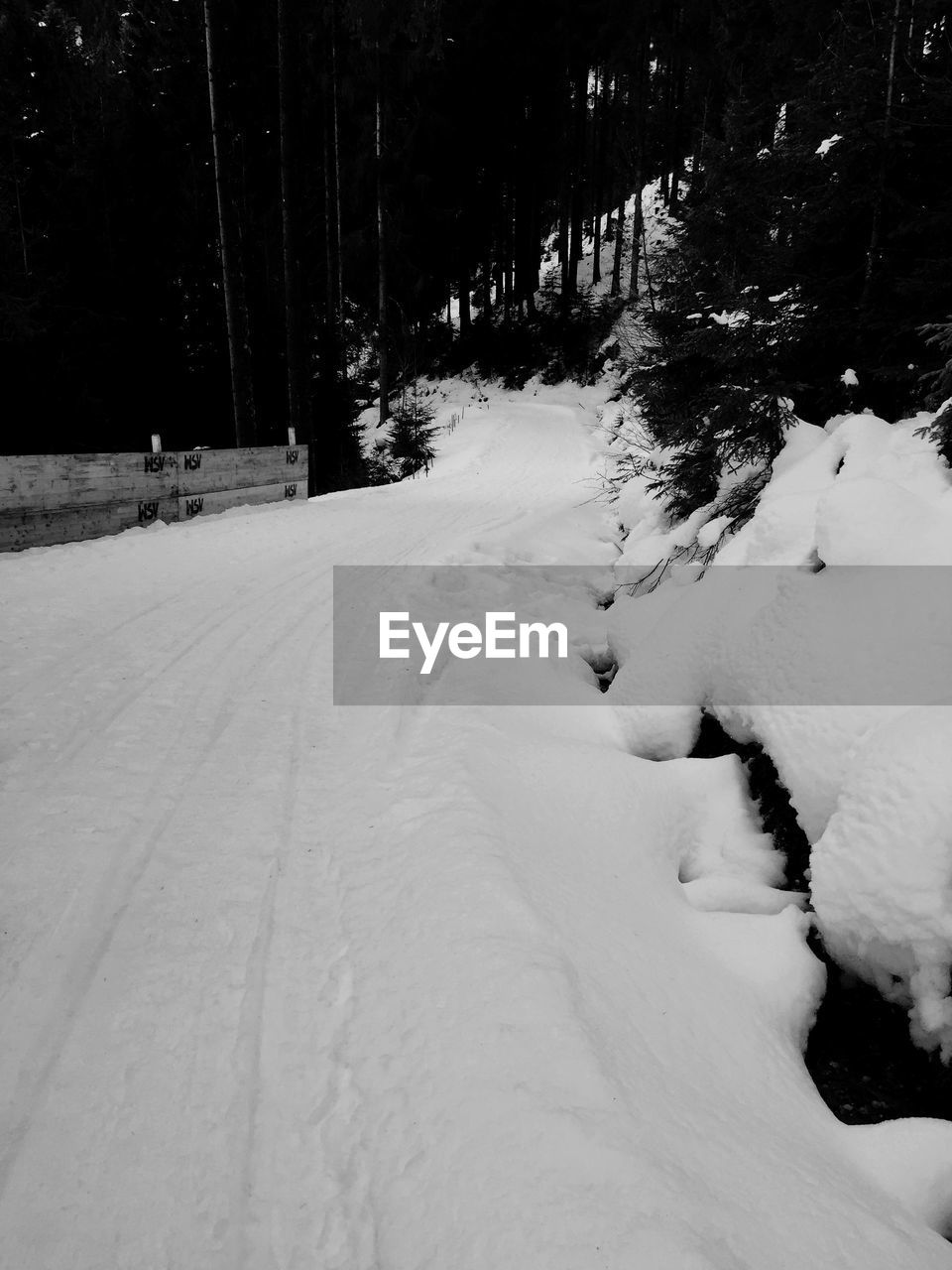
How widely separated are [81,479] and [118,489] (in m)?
0.54

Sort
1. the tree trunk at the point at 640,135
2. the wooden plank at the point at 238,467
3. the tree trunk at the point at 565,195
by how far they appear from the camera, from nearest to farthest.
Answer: the wooden plank at the point at 238,467, the tree trunk at the point at 640,135, the tree trunk at the point at 565,195

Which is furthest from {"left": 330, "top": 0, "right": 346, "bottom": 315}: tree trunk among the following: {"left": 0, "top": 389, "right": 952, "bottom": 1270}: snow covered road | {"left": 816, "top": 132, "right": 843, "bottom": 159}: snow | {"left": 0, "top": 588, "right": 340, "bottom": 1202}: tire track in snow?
{"left": 0, "top": 588, "right": 340, "bottom": 1202}: tire track in snow

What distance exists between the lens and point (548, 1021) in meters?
1.83

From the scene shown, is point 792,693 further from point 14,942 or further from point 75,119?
point 75,119

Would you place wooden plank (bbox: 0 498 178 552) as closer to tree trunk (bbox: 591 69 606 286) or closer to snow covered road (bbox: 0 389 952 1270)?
snow covered road (bbox: 0 389 952 1270)

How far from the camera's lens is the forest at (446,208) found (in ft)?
16.7

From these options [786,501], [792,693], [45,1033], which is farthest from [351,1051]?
[786,501]

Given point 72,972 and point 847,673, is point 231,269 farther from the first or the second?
point 72,972

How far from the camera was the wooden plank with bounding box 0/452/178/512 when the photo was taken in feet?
21.4

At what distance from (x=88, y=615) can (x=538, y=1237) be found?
4845mm

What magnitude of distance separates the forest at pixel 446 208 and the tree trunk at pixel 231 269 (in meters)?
0.06

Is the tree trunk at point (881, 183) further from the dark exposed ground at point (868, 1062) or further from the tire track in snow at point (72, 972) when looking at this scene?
the tire track in snow at point (72, 972)

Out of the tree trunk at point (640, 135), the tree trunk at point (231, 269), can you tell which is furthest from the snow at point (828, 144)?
the tree trunk at point (640, 135)

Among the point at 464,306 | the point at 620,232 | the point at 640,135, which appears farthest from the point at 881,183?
the point at 640,135
